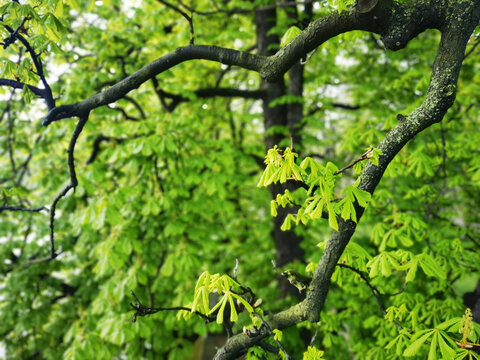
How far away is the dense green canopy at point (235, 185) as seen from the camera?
164 centimetres

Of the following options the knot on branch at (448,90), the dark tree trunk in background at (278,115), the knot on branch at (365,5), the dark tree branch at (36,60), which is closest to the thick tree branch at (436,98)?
the knot on branch at (448,90)

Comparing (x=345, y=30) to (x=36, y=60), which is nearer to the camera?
(x=345, y=30)

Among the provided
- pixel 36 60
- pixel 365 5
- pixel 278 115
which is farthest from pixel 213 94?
pixel 365 5

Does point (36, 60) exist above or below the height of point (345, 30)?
above

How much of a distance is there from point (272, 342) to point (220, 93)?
3620mm

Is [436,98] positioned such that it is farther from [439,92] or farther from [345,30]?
[345,30]

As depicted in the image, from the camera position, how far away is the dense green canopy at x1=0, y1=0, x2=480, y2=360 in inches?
64.7

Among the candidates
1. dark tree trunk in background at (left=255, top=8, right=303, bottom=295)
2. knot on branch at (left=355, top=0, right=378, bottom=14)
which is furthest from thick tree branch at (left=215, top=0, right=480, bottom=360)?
dark tree trunk in background at (left=255, top=8, right=303, bottom=295)

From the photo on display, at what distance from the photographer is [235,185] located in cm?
482

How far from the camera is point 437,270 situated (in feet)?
6.19

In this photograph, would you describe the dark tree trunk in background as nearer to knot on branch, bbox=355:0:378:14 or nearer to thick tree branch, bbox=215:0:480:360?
thick tree branch, bbox=215:0:480:360

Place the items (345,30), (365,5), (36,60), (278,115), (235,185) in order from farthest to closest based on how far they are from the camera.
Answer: (278,115), (235,185), (36,60), (345,30), (365,5)

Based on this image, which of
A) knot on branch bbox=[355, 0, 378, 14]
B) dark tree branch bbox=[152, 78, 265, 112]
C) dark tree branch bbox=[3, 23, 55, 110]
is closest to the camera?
knot on branch bbox=[355, 0, 378, 14]

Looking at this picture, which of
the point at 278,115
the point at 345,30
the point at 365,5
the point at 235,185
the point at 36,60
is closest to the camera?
the point at 365,5
